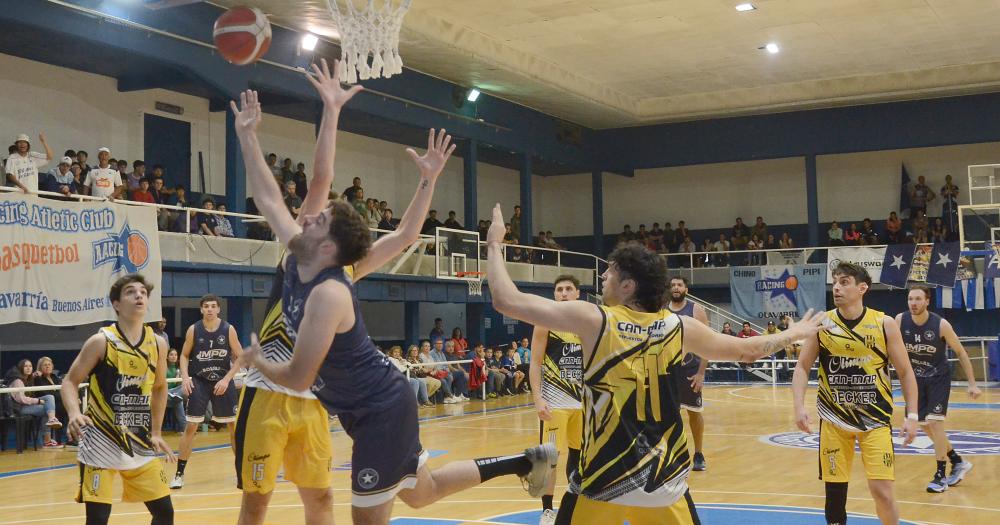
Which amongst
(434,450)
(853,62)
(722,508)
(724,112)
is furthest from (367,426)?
(724,112)

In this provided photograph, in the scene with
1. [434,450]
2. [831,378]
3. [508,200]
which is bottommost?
[434,450]

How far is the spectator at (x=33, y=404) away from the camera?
1467 cm

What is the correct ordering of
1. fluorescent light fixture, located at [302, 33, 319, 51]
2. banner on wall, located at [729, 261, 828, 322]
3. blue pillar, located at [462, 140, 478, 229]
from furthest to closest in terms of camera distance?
banner on wall, located at [729, 261, 828, 322]
blue pillar, located at [462, 140, 478, 229]
fluorescent light fixture, located at [302, 33, 319, 51]

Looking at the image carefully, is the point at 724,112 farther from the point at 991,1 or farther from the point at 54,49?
the point at 54,49

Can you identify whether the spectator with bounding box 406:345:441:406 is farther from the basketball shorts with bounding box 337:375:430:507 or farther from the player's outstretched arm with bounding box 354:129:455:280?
the basketball shorts with bounding box 337:375:430:507

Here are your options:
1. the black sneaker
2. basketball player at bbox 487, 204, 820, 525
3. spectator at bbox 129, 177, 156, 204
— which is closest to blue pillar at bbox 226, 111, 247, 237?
spectator at bbox 129, 177, 156, 204

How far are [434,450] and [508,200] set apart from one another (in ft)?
74.8

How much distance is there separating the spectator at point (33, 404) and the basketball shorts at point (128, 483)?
31.1 ft

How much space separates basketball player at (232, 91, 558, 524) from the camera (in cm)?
425

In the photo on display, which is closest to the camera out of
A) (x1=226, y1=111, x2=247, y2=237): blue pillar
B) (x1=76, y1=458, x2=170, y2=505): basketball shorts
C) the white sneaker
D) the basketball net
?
(x1=76, y1=458, x2=170, y2=505): basketball shorts

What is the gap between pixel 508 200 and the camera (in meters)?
36.0

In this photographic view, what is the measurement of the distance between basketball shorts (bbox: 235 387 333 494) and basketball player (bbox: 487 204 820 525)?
1.74 metres

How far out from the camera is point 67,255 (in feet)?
49.6

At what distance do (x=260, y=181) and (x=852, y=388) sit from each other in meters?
4.18
